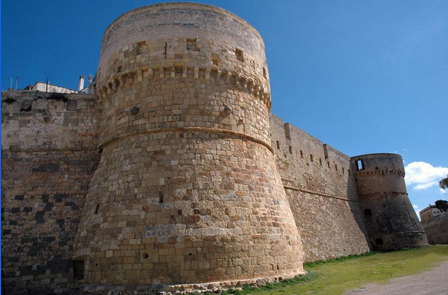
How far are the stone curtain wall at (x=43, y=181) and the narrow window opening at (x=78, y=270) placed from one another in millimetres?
83

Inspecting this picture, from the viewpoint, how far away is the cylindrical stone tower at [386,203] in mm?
23219

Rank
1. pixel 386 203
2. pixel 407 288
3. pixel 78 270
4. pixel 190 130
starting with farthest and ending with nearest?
pixel 386 203, pixel 190 130, pixel 78 270, pixel 407 288

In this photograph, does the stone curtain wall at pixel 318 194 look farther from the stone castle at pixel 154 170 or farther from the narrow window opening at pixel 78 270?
the narrow window opening at pixel 78 270

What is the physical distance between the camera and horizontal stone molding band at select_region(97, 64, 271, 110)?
9172mm

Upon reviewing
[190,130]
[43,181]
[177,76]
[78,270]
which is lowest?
[78,270]

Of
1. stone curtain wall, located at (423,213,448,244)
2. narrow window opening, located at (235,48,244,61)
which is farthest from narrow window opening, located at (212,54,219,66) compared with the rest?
stone curtain wall, located at (423,213,448,244)

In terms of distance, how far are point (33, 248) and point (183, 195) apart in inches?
170

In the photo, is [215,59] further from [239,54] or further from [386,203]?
[386,203]

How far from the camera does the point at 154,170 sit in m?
8.32

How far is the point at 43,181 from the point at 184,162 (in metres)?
4.36

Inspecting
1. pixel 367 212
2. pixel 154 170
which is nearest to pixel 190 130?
pixel 154 170

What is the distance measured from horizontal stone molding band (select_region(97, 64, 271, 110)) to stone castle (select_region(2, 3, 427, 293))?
4 centimetres

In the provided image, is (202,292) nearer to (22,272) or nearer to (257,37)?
(22,272)

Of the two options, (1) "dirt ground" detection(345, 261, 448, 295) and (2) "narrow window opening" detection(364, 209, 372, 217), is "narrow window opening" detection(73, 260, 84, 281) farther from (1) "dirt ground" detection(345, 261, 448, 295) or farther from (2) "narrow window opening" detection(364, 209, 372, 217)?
(2) "narrow window opening" detection(364, 209, 372, 217)
